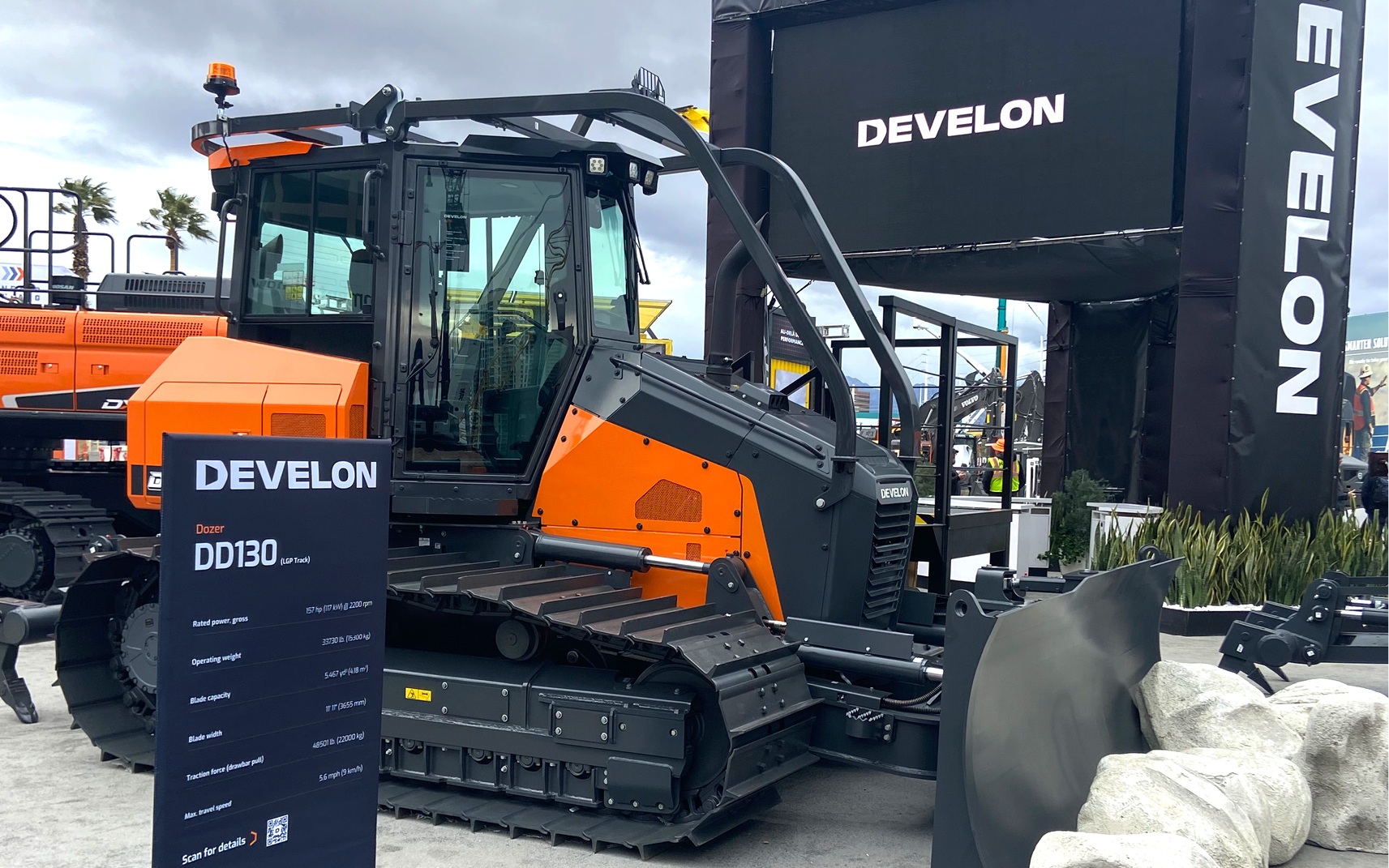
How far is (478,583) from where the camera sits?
4602 mm

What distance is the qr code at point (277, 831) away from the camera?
8.54 feet

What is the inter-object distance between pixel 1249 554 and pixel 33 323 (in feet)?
33.2

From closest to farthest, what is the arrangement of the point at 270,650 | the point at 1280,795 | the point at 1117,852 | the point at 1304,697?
the point at 270,650
the point at 1117,852
the point at 1280,795
the point at 1304,697

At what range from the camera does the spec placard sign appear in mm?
2428

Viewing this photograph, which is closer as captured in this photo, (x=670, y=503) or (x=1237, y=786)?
(x=1237, y=786)

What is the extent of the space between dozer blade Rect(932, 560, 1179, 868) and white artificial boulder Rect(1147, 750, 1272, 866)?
339 millimetres

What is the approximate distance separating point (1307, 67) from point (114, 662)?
33.1ft

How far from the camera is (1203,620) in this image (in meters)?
9.02

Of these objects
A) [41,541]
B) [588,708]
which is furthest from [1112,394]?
[41,541]

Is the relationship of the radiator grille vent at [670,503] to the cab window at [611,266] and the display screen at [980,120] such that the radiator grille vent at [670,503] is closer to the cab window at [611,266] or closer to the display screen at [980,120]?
the cab window at [611,266]

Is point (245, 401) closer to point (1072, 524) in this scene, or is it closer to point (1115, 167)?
point (1115, 167)

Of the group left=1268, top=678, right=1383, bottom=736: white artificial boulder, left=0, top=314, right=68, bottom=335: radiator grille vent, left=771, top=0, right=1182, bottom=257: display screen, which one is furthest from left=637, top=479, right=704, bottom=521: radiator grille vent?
left=771, top=0, right=1182, bottom=257: display screen

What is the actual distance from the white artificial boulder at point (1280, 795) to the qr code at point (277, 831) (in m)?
3.54

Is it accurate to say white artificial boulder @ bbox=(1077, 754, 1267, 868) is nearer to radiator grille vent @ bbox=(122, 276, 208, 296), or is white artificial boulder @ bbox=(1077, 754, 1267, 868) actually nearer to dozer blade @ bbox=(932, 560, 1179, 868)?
dozer blade @ bbox=(932, 560, 1179, 868)
